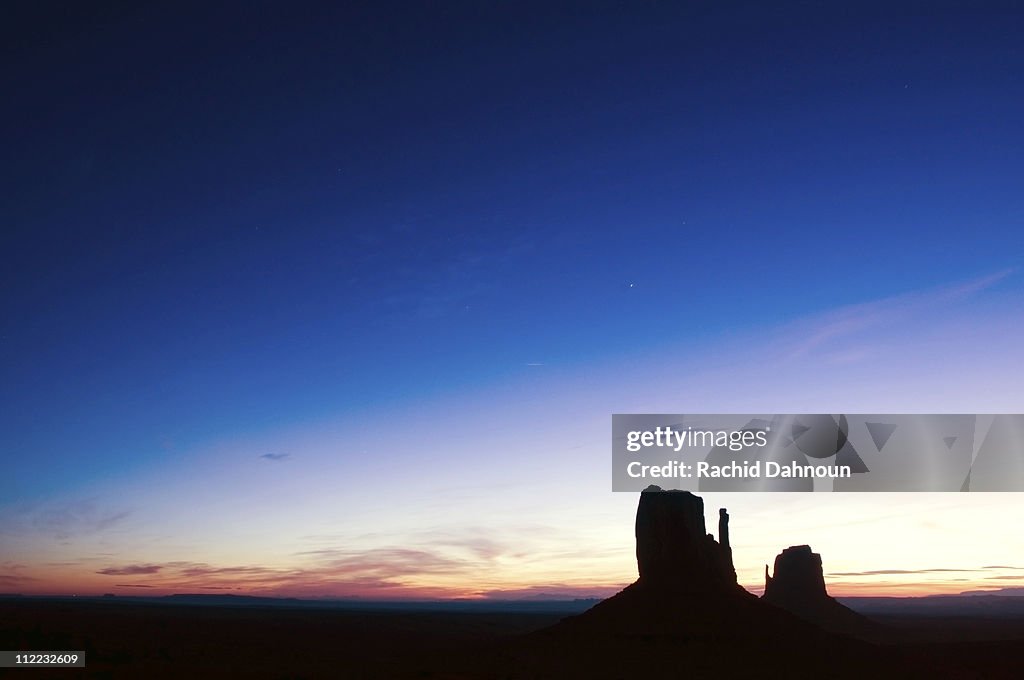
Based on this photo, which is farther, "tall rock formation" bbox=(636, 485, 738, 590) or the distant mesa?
the distant mesa

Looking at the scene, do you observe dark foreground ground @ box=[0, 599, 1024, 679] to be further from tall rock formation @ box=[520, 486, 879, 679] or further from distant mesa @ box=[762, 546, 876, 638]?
distant mesa @ box=[762, 546, 876, 638]

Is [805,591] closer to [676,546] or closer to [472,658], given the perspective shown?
[676,546]

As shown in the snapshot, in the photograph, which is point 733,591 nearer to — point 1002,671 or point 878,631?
point 1002,671

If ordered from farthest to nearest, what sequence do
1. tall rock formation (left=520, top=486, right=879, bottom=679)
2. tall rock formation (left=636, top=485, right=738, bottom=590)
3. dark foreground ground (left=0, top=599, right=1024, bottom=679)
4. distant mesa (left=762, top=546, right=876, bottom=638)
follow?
distant mesa (left=762, top=546, right=876, bottom=638) < tall rock formation (left=636, top=485, right=738, bottom=590) < tall rock formation (left=520, top=486, right=879, bottom=679) < dark foreground ground (left=0, top=599, right=1024, bottom=679)

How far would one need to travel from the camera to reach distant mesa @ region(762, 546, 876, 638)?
12081 cm

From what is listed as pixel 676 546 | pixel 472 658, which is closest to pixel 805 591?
pixel 676 546

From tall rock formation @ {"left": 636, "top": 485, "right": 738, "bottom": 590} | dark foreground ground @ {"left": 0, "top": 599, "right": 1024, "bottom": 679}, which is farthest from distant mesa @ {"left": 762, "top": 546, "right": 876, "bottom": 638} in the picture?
tall rock formation @ {"left": 636, "top": 485, "right": 738, "bottom": 590}

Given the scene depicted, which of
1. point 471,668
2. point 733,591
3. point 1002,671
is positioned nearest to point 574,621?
point 733,591

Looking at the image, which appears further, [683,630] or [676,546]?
[676,546]

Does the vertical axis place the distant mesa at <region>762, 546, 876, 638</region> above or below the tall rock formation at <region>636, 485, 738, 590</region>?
below

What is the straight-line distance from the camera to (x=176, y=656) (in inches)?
2464

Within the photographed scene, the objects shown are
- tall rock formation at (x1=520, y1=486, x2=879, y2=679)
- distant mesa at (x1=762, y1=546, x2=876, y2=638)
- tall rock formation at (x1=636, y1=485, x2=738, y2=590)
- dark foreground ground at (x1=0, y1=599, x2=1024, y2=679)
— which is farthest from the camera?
distant mesa at (x1=762, y1=546, x2=876, y2=638)

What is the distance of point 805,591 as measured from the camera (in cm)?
12450

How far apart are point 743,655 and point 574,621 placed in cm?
2246
